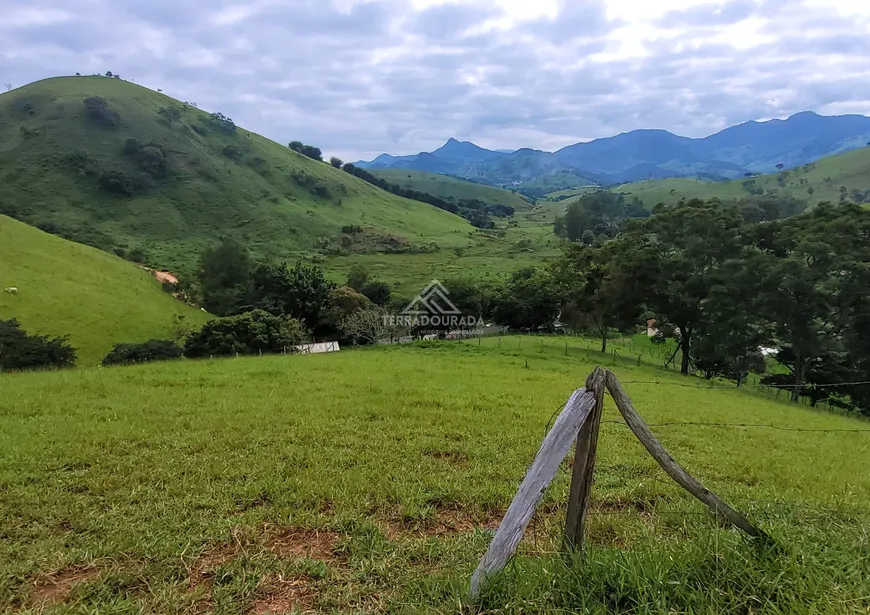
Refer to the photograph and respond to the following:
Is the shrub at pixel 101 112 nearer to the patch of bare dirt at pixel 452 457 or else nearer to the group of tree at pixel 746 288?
the group of tree at pixel 746 288

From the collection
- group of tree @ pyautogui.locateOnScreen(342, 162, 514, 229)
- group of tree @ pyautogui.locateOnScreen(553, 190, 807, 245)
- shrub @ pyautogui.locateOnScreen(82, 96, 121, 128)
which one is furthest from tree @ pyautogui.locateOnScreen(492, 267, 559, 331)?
shrub @ pyautogui.locateOnScreen(82, 96, 121, 128)

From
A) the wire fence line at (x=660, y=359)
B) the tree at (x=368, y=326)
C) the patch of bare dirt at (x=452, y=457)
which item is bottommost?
the wire fence line at (x=660, y=359)

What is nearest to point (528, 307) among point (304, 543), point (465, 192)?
point (304, 543)

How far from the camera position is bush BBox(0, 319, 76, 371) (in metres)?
24.8

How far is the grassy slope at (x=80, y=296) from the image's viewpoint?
106ft

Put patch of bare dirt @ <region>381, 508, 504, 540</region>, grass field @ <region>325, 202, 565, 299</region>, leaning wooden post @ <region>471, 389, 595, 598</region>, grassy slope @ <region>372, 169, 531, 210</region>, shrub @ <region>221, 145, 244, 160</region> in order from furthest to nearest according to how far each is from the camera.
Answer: grassy slope @ <region>372, 169, 531, 210</region> → shrub @ <region>221, 145, 244, 160</region> → grass field @ <region>325, 202, 565, 299</region> → patch of bare dirt @ <region>381, 508, 504, 540</region> → leaning wooden post @ <region>471, 389, 595, 598</region>

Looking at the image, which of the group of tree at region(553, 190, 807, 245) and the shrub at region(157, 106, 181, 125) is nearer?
the group of tree at region(553, 190, 807, 245)

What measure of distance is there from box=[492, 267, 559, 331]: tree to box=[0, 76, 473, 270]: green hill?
36799 mm

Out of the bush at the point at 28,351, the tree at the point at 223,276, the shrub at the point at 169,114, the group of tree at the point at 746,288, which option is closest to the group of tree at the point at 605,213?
the group of tree at the point at 746,288

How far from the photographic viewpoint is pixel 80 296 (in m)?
36.2

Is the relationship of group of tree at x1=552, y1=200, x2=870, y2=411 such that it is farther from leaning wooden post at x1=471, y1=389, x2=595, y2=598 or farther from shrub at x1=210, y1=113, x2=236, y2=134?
shrub at x1=210, y1=113, x2=236, y2=134

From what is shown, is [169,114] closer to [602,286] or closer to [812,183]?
[602,286]

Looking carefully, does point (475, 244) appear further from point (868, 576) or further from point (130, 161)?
point (868, 576)

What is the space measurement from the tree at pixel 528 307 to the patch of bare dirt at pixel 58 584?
40395mm
